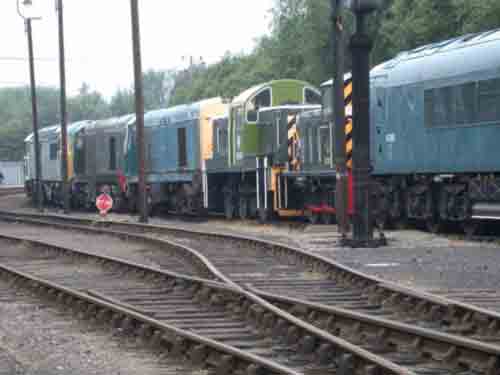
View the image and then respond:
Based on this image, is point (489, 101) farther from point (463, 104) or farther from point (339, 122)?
point (339, 122)

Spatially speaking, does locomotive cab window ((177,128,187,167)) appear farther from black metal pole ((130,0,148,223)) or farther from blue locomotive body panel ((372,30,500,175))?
blue locomotive body panel ((372,30,500,175))

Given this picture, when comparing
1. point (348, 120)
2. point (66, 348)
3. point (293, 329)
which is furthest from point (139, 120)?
point (293, 329)

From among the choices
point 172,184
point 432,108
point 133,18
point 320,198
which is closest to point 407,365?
point 432,108

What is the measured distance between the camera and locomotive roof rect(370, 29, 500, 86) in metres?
17.8

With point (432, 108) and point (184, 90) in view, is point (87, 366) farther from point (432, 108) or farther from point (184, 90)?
point (184, 90)

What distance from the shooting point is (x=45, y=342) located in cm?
900

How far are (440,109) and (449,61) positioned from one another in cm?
91

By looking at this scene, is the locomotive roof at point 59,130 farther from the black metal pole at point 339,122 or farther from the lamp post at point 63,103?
the black metal pole at point 339,122

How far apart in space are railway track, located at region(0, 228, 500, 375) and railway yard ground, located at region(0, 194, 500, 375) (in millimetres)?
16

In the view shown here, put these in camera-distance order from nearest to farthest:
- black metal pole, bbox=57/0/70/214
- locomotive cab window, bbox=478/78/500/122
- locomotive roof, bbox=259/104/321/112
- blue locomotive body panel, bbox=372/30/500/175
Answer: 1. locomotive cab window, bbox=478/78/500/122
2. blue locomotive body panel, bbox=372/30/500/175
3. locomotive roof, bbox=259/104/321/112
4. black metal pole, bbox=57/0/70/214

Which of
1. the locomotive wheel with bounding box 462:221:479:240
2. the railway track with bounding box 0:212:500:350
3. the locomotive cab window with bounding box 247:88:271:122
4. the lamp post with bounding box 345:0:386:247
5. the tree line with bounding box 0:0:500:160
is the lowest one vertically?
the railway track with bounding box 0:212:500:350

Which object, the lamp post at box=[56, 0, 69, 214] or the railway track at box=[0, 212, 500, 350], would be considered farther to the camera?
the lamp post at box=[56, 0, 69, 214]

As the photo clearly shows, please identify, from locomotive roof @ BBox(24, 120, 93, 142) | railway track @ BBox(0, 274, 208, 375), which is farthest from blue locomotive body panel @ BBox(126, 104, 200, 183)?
railway track @ BBox(0, 274, 208, 375)

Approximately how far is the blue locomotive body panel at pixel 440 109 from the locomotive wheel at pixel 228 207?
27.9 feet
